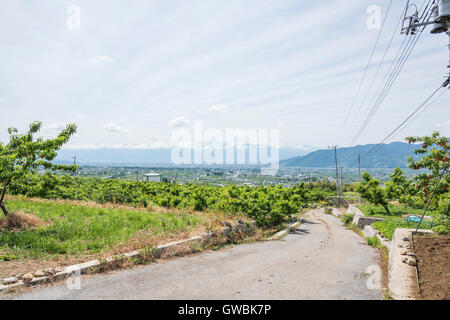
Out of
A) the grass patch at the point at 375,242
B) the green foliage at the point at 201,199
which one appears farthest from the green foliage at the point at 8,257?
the grass patch at the point at 375,242

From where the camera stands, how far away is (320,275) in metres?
5.67

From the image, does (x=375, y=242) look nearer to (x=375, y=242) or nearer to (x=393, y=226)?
(x=375, y=242)

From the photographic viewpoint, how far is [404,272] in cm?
511

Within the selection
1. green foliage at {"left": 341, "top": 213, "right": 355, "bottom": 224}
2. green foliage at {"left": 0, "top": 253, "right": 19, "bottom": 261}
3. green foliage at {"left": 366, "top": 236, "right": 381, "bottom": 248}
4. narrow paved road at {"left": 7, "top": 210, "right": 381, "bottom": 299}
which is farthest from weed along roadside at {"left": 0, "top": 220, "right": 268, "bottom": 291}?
green foliage at {"left": 341, "top": 213, "right": 355, "bottom": 224}

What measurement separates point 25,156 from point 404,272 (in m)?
10.7

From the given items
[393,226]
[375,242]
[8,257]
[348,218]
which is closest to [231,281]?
[8,257]

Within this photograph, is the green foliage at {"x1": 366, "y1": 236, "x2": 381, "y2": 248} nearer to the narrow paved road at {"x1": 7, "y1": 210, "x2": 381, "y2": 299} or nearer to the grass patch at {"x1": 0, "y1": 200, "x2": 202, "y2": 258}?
the narrow paved road at {"x1": 7, "y1": 210, "x2": 381, "y2": 299}

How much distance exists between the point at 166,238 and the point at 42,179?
16.4ft

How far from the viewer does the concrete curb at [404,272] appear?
4361mm

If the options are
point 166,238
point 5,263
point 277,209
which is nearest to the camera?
point 5,263

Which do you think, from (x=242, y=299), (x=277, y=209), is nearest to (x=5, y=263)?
(x=242, y=299)

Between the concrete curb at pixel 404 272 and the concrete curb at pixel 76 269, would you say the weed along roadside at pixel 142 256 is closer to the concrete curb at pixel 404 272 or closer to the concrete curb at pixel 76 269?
the concrete curb at pixel 76 269

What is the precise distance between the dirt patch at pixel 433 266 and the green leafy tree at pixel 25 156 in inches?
402
